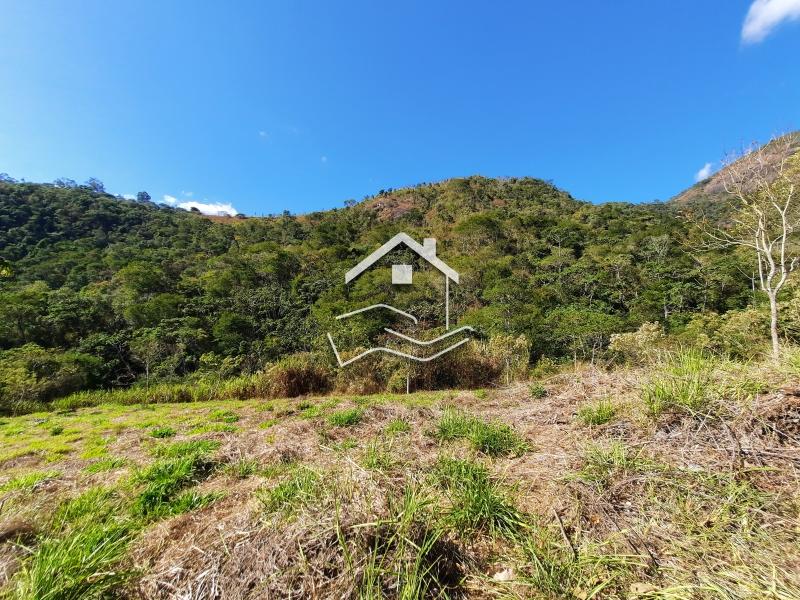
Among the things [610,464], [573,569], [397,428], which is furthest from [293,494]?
[397,428]

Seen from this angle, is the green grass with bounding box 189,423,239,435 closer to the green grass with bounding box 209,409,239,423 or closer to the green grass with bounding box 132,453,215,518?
the green grass with bounding box 209,409,239,423

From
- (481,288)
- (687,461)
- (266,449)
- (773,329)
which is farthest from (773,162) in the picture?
(481,288)

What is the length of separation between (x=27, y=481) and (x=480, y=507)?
5.46 metres

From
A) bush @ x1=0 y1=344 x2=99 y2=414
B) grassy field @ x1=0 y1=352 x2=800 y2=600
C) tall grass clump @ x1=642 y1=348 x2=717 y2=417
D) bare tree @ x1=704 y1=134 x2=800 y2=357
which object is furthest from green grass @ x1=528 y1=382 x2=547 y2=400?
bush @ x1=0 y1=344 x2=99 y2=414

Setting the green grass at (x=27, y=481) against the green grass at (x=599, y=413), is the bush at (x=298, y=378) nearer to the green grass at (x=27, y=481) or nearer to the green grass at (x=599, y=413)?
the green grass at (x=27, y=481)

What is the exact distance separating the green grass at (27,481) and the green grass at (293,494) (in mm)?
3368

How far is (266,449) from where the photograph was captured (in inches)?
182

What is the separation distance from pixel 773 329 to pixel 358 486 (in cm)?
1343

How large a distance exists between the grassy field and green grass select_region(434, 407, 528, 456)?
0.02 meters

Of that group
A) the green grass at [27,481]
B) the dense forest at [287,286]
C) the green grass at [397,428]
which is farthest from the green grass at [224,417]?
the dense forest at [287,286]

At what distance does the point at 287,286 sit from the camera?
34906 mm

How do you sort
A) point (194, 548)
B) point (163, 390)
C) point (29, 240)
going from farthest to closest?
point (29, 240) < point (163, 390) < point (194, 548)

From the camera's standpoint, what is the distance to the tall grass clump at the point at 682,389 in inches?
116

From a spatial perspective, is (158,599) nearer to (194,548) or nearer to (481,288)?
(194,548)
